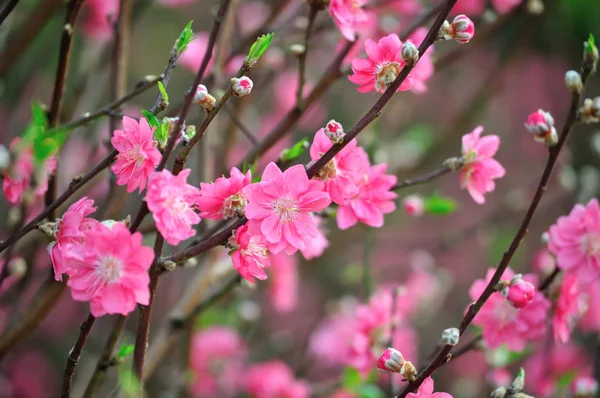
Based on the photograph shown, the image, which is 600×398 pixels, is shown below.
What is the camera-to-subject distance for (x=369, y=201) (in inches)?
32.7

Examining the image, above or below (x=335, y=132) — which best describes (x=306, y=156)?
below

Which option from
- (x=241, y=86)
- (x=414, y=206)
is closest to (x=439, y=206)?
(x=414, y=206)

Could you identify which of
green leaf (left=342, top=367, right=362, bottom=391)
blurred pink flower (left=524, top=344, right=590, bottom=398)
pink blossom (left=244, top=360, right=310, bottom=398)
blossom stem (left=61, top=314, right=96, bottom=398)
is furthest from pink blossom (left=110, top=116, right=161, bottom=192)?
blurred pink flower (left=524, top=344, right=590, bottom=398)

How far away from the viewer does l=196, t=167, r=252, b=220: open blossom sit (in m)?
0.69

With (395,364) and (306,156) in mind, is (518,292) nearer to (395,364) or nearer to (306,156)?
(395,364)

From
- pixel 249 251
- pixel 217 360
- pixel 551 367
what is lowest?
pixel 551 367

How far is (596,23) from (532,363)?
3.66ft

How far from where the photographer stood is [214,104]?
0.71 metres

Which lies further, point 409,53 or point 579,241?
point 579,241

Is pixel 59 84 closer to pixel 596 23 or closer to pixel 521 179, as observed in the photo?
pixel 596 23

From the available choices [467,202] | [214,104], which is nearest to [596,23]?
[467,202]

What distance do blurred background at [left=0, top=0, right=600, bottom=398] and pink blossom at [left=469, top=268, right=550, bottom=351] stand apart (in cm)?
20

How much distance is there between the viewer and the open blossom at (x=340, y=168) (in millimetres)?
723

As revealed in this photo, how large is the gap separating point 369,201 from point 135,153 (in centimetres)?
33
